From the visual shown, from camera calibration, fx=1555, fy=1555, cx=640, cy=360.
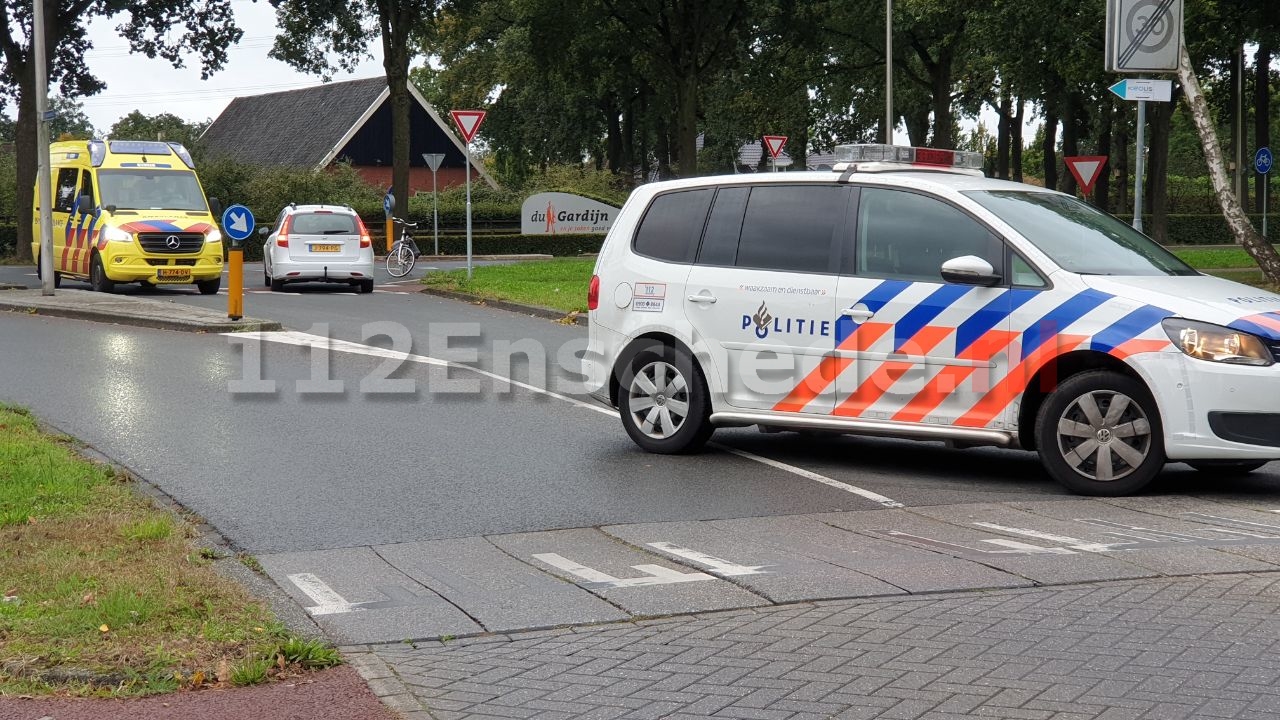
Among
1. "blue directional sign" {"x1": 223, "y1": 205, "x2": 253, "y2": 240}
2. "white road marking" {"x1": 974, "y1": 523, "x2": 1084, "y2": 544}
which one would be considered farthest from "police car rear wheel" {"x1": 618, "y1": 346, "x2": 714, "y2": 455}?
"blue directional sign" {"x1": 223, "y1": 205, "x2": 253, "y2": 240}

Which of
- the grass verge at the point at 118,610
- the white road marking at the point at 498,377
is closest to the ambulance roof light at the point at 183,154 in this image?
the white road marking at the point at 498,377

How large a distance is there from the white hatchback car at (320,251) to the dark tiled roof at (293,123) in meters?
39.4

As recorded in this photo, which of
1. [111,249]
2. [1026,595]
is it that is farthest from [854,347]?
[111,249]

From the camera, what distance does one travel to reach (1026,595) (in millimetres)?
6051

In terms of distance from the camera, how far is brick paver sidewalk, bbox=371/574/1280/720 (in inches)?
185

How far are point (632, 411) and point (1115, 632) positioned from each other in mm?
4860

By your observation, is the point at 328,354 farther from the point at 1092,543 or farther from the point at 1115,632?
the point at 1115,632

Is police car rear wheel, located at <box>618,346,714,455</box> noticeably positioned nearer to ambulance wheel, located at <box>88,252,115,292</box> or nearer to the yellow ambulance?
the yellow ambulance

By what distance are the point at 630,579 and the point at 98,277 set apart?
68.6 ft

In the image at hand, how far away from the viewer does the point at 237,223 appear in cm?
2031

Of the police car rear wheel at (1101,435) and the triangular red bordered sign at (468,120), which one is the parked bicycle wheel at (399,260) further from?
the police car rear wheel at (1101,435)

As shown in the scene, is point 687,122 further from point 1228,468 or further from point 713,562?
point 713,562

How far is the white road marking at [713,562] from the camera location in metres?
6.46

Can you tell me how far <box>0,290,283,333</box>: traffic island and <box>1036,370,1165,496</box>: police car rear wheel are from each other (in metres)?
12.1
